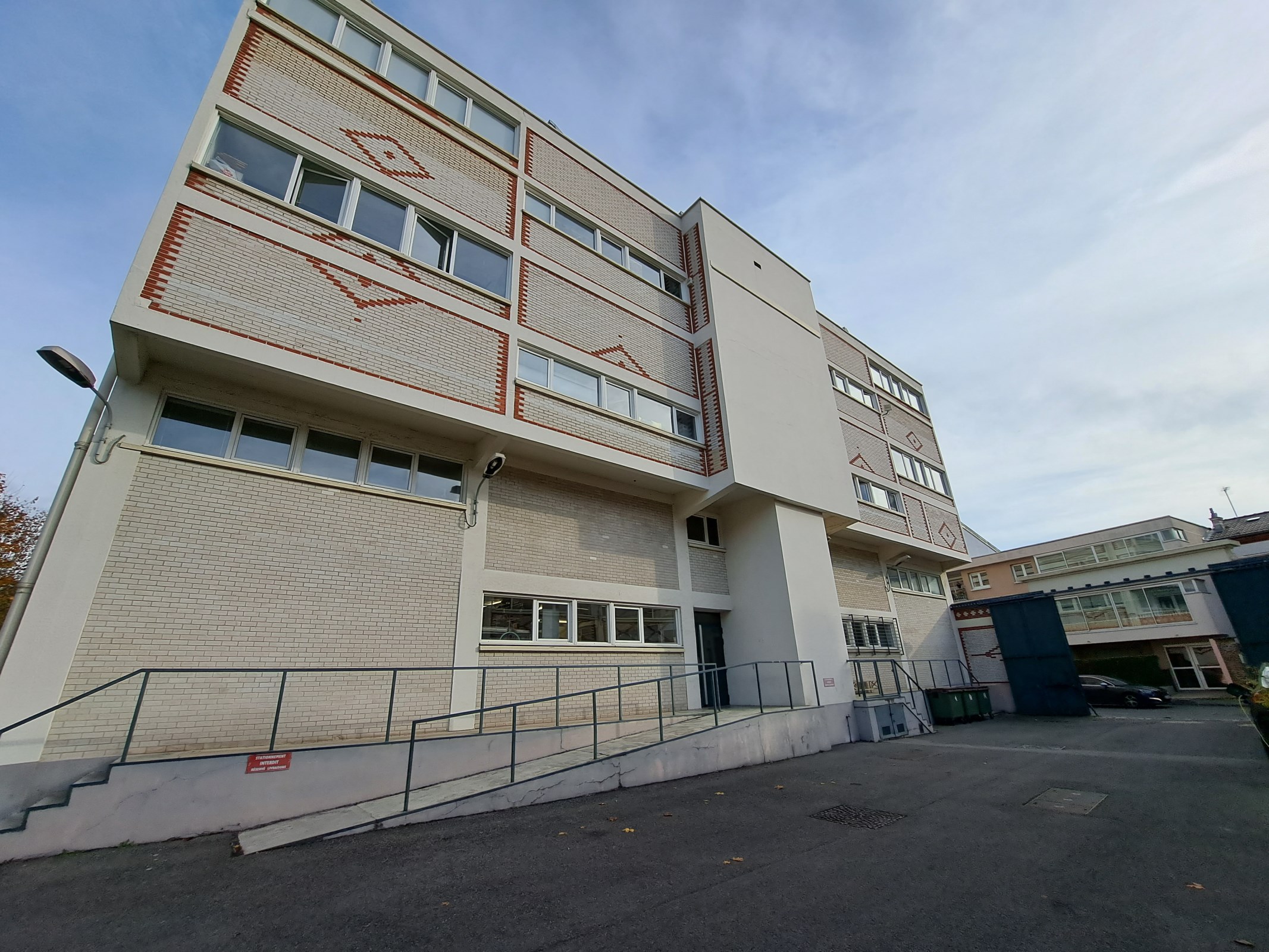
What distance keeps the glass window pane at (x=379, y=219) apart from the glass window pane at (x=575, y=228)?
4168mm

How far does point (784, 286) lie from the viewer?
1814 centimetres

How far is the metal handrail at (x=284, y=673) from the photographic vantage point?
5.68 meters

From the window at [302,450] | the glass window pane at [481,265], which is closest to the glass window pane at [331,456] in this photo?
the window at [302,450]

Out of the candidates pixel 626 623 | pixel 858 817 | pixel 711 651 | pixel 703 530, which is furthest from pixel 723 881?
pixel 703 530

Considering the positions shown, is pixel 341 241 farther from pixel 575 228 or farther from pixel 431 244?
pixel 575 228

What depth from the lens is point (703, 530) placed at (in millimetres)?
14328

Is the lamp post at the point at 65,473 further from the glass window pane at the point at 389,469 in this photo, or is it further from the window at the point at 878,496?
the window at the point at 878,496

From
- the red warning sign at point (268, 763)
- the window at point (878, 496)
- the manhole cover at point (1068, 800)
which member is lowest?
the manhole cover at point (1068, 800)

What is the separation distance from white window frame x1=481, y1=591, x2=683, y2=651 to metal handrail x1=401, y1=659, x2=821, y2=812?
3.00 ft

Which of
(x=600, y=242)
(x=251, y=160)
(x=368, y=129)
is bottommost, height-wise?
(x=251, y=160)

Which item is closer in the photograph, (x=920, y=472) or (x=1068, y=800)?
(x=1068, y=800)

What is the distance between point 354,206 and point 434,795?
9717 millimetres

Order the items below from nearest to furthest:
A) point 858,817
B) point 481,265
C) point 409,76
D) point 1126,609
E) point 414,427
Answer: point 858,817, point 414,427, point 481,265, point 409,76, point 1126,609

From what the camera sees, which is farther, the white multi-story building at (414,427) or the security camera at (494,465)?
the security camera at (494,465)
